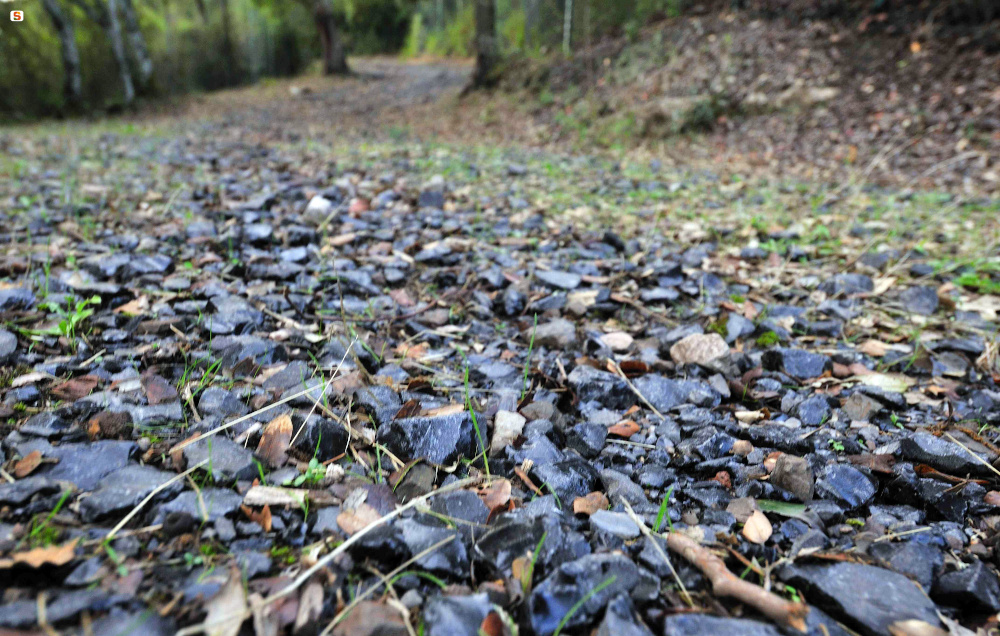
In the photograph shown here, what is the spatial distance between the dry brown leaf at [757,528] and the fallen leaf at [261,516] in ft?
3.47

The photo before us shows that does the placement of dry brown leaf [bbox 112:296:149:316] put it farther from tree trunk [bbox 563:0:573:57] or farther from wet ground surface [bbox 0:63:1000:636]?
tree trunk [bbox 563:0:573:57]

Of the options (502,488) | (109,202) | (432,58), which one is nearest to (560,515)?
(502,488)

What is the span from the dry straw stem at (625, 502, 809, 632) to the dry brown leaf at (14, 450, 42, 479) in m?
1.35

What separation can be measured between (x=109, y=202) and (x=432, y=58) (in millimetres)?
22858

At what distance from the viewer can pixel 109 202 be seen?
3795mm

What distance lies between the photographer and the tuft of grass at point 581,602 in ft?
3.26

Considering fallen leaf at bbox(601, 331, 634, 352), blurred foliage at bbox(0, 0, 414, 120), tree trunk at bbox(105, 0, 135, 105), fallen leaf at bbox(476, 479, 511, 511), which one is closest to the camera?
fallen leaf at bbox(476, 479, 511, 511)

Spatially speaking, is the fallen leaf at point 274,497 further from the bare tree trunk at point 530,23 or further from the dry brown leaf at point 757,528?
the bare tree trunk at point 530,23

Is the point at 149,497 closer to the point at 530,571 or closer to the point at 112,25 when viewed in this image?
the point at 530,571

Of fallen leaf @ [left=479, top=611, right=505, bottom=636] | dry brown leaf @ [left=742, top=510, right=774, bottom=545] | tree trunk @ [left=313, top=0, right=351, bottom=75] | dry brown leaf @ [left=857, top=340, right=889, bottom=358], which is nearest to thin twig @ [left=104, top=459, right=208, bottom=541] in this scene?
fallen leaf @ [left=479, top=611, right=505, bottom=636]

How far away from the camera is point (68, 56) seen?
11609mm

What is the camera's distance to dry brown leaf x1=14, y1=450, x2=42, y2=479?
3.99ft

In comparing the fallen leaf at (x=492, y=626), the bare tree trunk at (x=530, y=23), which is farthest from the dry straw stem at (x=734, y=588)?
the bare tree trunk at (x=530, y=23)

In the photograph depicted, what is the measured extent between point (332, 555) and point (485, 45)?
1143 centimetres
